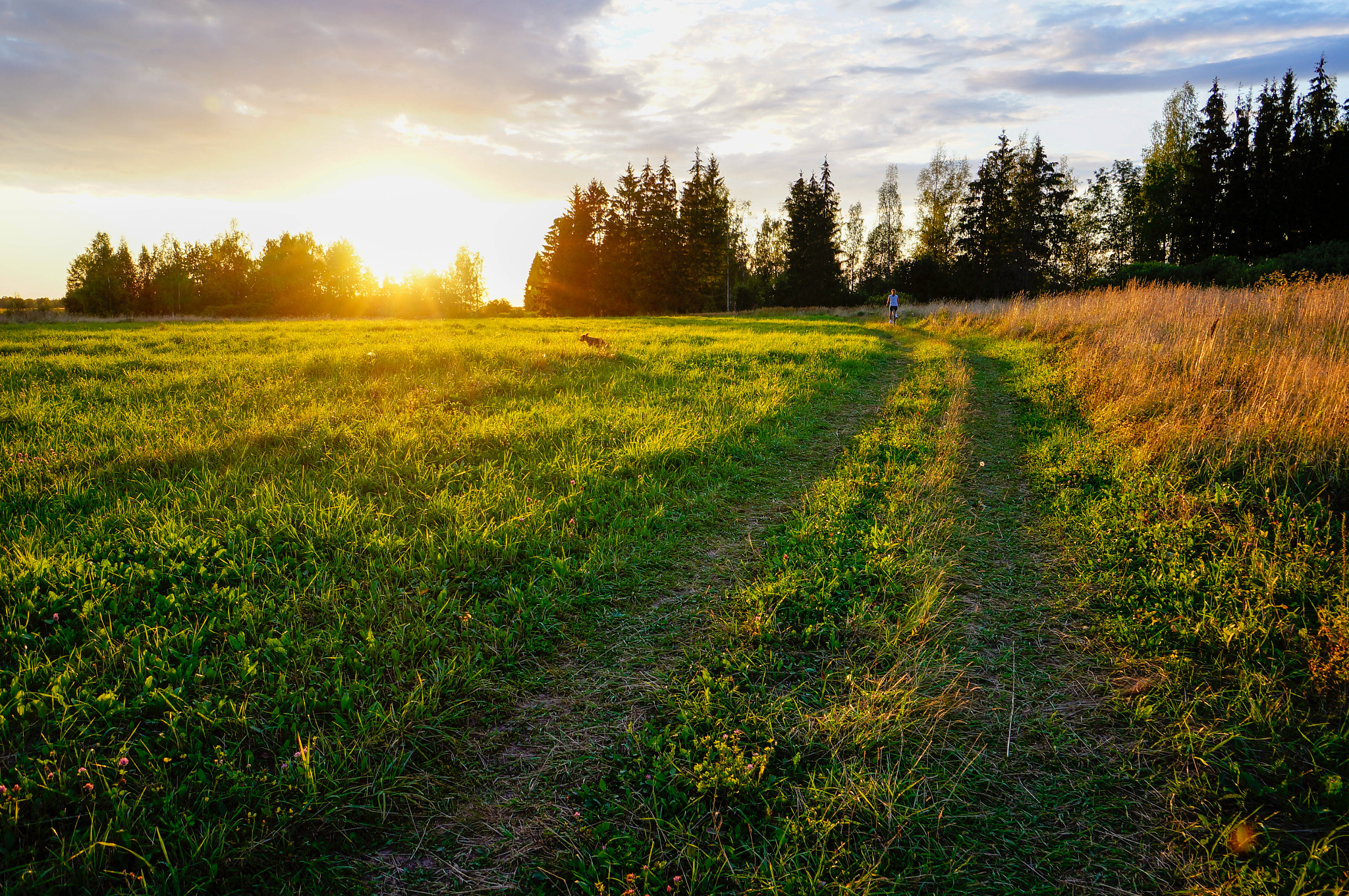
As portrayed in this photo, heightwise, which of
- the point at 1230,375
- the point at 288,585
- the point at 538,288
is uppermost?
the point at 538,288

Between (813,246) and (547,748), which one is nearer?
(547,748)

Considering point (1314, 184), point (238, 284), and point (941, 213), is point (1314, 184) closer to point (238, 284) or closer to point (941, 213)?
point (941, 213)

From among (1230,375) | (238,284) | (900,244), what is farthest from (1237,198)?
(238,284)

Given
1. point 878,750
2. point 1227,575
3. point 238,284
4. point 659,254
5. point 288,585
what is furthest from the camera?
point 238,284

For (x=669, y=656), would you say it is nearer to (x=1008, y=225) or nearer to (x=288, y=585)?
(x=288, y=585)

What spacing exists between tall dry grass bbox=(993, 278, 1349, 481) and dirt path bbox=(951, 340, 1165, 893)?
2.89m

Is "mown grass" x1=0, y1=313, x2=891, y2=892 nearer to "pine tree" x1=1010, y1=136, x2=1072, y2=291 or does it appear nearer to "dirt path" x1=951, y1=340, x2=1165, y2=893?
"dirt path" x1=951, y1=340, x2=1165, y2=893

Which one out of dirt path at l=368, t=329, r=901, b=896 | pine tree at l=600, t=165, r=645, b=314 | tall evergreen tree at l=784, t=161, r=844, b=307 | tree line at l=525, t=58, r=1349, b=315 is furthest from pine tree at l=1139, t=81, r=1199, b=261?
dirt path at l=368, t=329, r=901, b=896

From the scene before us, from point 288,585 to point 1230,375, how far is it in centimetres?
1135

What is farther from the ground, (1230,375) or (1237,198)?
(1237,198)

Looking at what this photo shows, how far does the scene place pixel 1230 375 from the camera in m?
8.03

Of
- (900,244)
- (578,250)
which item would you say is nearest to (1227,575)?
(578,250)

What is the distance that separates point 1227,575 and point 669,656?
4.07 m

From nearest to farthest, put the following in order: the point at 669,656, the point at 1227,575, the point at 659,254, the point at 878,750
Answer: the point at 878,750 → the point at 669,656 → the point at 1227,575 → the point at 659,254
